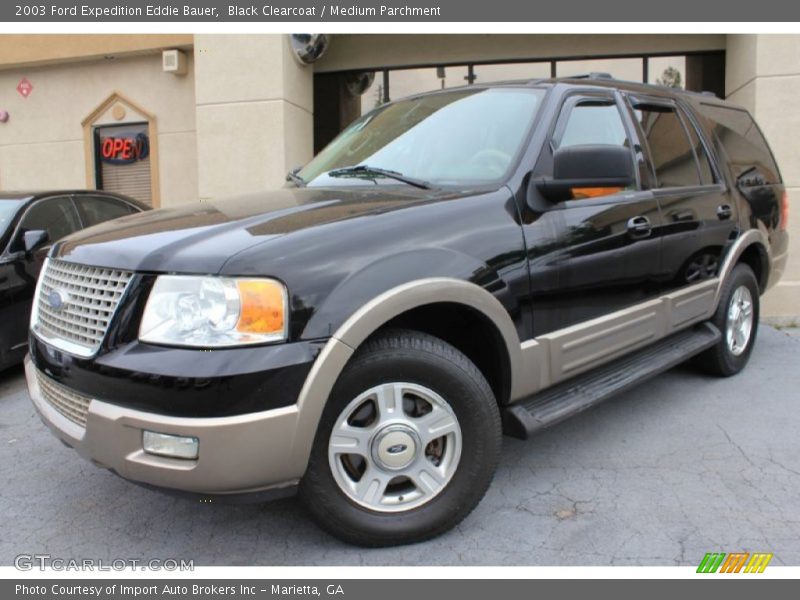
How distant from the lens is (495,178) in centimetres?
314

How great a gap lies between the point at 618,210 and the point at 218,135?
570cm

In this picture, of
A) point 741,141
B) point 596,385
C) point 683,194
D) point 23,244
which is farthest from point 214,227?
point 741,141

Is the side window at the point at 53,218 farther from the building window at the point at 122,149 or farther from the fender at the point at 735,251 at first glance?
the fender at the point at 735,251

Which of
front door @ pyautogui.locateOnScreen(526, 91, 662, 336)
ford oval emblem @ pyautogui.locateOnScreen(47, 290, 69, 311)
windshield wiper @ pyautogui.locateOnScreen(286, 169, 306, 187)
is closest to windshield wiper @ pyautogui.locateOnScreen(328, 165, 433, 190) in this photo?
windshield wiper @ pyautogui.locateOnScreen(286, 169, 306, 187)

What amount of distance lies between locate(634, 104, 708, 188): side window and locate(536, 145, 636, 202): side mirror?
39.4 inches

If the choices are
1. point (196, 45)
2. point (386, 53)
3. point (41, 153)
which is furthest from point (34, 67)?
point (386, 53)

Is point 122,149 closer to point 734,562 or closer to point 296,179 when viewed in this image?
point 296,179

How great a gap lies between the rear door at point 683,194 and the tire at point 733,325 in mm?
336

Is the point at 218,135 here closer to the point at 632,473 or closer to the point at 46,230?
the point at 46,230

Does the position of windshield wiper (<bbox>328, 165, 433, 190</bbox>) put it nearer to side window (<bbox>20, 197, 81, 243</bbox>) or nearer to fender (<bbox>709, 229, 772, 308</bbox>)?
fender (<bbox>709, 229, 772, 308</bbox>)

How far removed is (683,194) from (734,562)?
88.1 inches

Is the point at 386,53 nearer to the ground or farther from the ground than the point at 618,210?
farther from the ground

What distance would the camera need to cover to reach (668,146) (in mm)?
4160

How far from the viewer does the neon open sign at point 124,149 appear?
32.5 ft
